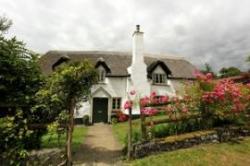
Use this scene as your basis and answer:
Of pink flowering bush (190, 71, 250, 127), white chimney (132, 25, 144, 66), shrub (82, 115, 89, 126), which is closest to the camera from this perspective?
pink flowering bush (190, 71, 250, 127)

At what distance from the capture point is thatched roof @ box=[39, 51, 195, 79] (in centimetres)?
3015

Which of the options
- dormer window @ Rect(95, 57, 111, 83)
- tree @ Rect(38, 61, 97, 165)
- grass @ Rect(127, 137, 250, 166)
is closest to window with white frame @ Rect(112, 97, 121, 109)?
dormer window @ Rect(95, 57, 111, 83)

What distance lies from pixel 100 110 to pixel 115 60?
672 cm

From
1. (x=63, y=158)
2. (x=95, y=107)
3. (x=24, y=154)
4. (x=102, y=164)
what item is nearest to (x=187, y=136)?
(x=102, y=164)

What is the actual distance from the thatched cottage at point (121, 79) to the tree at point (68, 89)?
16428mm

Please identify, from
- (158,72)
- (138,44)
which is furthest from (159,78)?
(138,44)

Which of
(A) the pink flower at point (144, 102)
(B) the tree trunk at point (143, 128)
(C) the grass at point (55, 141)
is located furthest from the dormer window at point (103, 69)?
(B) the tree trunk at point (143, 128)

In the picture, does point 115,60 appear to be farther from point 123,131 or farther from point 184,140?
point 184,140

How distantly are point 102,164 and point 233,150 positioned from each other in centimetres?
525

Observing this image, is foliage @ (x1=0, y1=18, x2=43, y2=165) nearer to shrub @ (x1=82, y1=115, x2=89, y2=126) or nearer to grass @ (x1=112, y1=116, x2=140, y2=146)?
grass @ (x1=112, y1=116, x2=140, y2=146)

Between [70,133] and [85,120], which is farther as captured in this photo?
[85,120]

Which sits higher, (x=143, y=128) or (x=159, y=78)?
(x=159, y=78)

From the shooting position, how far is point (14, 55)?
10641mm

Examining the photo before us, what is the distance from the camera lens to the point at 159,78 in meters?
30.3
